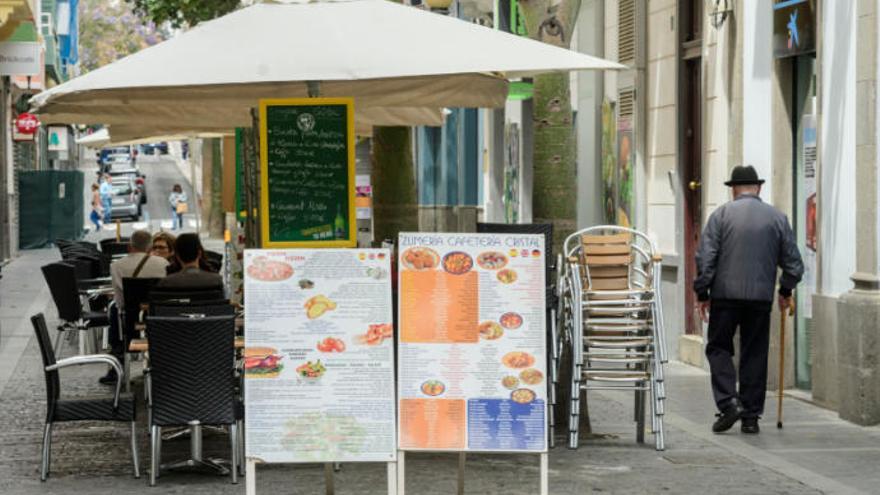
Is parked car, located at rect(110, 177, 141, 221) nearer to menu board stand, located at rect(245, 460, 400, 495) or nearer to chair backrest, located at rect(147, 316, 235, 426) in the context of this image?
chair backrest, located at rect(147, 316, 235, 426)

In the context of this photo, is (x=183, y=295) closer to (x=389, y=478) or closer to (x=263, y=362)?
(x=263, y=362)

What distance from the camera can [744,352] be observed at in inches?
485

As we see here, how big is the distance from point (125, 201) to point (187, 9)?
32919mm

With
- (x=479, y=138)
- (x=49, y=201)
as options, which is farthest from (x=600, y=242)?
(x=49, y=201)

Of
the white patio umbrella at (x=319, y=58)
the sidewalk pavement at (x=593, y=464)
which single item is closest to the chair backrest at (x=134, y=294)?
the sidewalk pavement at (x=593, y=464)

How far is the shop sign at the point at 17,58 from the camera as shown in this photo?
110 ft

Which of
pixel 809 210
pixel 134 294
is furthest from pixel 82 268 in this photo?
pixel 809 210

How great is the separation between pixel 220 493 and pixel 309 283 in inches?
75.4

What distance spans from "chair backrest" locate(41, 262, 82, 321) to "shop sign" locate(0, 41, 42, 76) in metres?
17.8

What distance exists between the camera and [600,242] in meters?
12.1

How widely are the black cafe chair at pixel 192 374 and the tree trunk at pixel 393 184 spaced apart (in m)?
7.58

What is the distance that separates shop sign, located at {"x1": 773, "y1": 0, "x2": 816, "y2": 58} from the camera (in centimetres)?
1431

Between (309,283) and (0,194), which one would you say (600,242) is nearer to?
(309,283)

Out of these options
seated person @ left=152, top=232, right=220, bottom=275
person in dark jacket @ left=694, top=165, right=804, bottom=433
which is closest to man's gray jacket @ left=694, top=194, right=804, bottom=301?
person in dark jacket @ left=694, top=165, right=804, bottom=433
